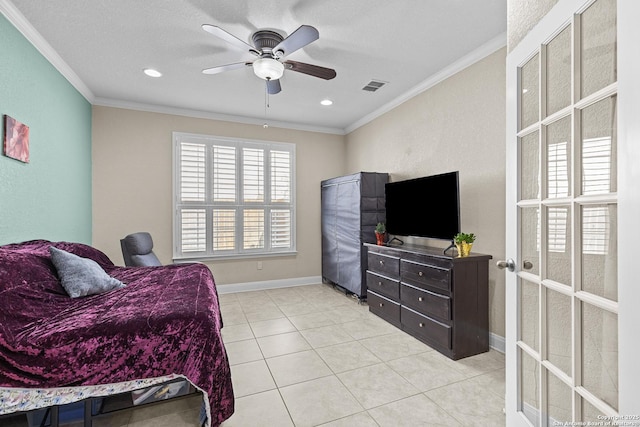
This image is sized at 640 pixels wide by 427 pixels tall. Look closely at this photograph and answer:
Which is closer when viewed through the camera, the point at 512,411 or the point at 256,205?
the point at 512,411

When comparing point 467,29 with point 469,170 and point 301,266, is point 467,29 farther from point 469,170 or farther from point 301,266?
point 301,266

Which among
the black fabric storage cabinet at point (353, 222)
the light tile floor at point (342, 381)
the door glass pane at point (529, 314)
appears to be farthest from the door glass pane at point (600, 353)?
the black fabric storage cabinet at point (353, 222)

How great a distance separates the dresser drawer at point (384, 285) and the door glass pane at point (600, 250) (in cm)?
231

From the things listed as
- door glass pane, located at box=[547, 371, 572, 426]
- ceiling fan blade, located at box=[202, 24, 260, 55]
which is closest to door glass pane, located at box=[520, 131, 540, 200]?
door glass pane, located at box=[547, 371, 572, 426]

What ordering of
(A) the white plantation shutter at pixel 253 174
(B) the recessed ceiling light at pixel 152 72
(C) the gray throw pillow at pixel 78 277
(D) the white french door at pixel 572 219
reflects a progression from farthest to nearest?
(A) the white plantation shutter at pixel 253 174 → (B) the recessed ceiling light at pixel 152 72 → (C) the gray throw pillow at pixel 78 277 → (D) the white french door at pixel 572 219

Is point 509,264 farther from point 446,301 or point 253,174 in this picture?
point 253,174

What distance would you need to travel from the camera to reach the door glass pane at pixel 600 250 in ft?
2.85

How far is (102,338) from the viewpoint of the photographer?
147 centimetres

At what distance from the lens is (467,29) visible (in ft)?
8.24

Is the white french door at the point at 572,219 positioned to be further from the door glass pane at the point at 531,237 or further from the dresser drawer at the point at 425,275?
the dresser drawer at the point at 425,275

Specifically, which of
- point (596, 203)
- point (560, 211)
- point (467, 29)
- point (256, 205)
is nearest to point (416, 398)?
point (560, 211)

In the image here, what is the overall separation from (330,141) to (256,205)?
1794 mm

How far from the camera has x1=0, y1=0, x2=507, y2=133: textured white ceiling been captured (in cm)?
224

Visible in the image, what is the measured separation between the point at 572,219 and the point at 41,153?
3867 millimetres
